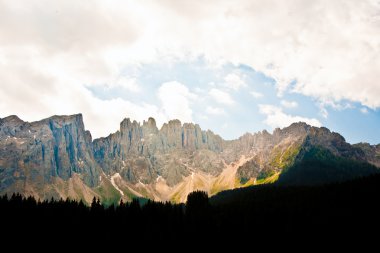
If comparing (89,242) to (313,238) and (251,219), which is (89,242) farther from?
(313,238)

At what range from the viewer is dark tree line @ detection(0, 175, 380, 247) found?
11541 centimetres

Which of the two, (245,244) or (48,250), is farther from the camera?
(245,244)

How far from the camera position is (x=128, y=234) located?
120188mm

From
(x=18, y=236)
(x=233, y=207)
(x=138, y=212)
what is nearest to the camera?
(x=18, y=236)

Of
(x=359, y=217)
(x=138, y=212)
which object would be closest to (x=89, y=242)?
(x=138, y=212)

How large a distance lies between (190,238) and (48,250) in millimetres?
43740

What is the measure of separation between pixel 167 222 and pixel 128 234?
1778cm

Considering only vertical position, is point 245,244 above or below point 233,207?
below

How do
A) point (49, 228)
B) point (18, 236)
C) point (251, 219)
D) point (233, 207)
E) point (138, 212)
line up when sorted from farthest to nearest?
point (233, 207) → point (138, 212) → point (251, 219) → point (49, 228) → point (18, 236)

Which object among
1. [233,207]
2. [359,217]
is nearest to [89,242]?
[233,207]

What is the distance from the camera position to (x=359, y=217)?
413ft

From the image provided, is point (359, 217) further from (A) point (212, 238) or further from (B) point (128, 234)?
(B) point (128, 234)

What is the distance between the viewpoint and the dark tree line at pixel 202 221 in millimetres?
115406

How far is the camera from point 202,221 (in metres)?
133
